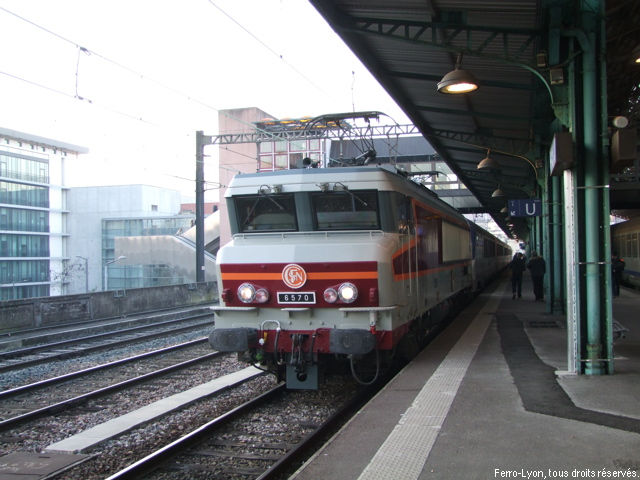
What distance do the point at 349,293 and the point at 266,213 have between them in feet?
5.98

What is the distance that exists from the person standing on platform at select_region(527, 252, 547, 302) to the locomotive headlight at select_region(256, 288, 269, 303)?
13276 mm

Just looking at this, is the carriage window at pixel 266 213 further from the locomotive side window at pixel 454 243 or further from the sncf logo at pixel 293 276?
the locomotive side window at pixel 454 243

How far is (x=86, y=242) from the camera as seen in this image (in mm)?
53625

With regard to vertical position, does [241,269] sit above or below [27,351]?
above

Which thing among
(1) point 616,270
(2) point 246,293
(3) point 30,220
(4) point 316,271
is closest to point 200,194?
(1) point 616,270

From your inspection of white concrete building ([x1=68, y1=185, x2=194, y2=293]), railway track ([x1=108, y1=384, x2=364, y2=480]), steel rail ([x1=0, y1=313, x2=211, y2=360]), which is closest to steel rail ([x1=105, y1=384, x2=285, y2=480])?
railway track ([x1=108, y1=384, x2=364, y2=480])

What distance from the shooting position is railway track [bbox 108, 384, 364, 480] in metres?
5.59

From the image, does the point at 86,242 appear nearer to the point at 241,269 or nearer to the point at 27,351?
the point at 27,351

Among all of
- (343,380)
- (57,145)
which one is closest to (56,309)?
(343,380)

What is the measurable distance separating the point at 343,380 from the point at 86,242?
162ft

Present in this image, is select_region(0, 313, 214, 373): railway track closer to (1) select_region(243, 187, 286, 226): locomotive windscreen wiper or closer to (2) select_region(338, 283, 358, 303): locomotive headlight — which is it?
(1) select_region(243, 187, 286, 226): locomotive windscreen wiper

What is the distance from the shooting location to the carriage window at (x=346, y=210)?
791 centimetres

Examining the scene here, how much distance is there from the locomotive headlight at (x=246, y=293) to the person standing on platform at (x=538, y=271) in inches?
525

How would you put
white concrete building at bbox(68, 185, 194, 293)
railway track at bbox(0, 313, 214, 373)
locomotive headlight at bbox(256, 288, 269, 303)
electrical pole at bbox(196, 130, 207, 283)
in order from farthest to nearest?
white concrete building at bbox(68, 185, 194, 293)
electrical pole at bbox(196, 130, 207, 283)
railway track at bbox(0, 313, 214, 373)
locomotive headlight at bbox(256, 288, 269, 303)
